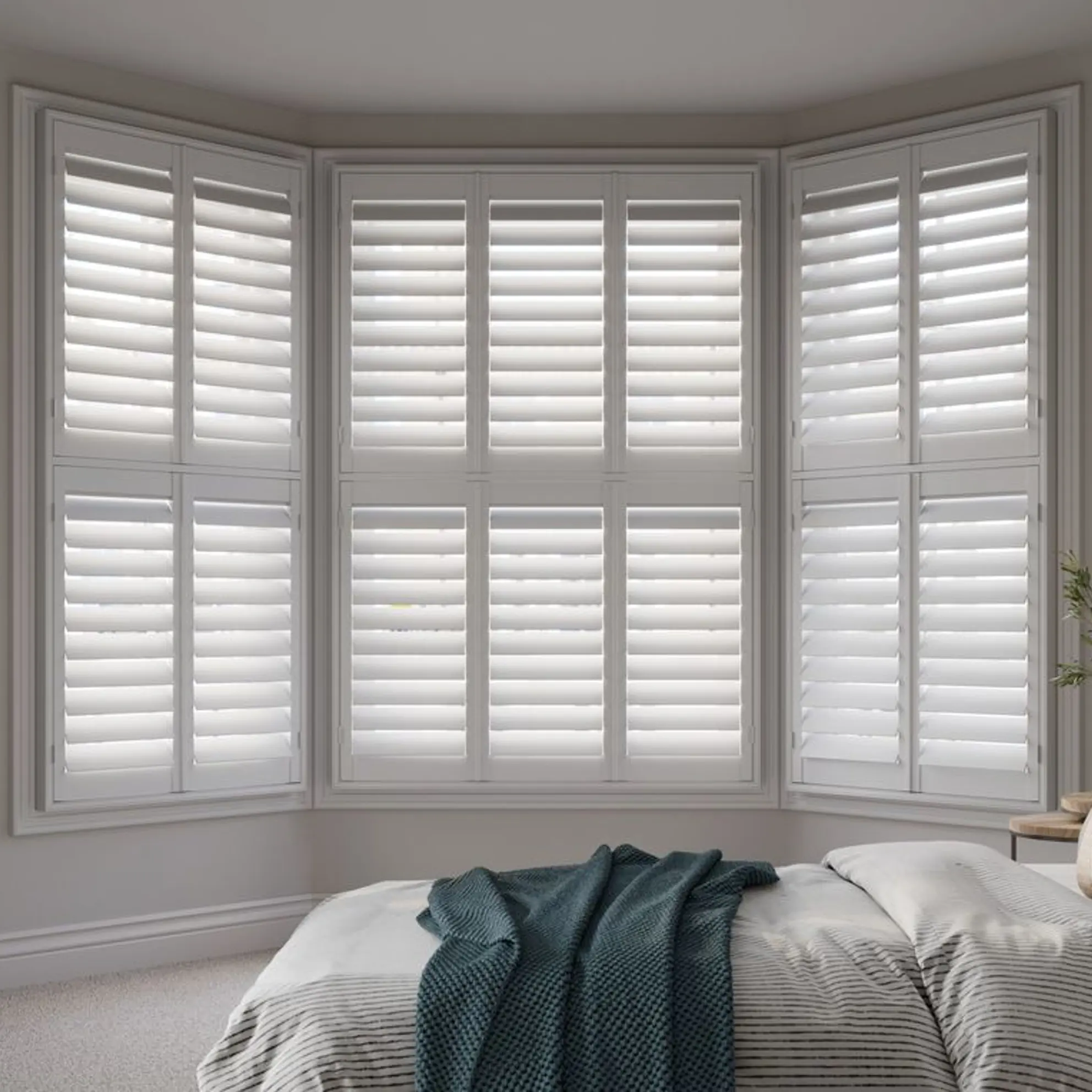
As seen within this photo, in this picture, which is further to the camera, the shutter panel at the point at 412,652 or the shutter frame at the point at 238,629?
the shutter panel at the point at 412,652

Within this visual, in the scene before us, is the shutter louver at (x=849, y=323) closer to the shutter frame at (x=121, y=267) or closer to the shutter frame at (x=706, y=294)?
the shutter frame at (x=706, y=294)

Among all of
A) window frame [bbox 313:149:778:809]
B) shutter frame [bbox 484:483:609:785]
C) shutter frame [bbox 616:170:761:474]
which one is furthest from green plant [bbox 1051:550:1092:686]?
shutter frame [bbox 484:483:609:785]

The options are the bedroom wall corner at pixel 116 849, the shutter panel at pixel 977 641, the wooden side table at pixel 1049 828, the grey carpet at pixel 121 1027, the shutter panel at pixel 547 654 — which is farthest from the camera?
the shutter panel at pixel 547 654

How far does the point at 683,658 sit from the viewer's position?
16.0 ft

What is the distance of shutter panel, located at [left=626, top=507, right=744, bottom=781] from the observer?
4855 millimetres

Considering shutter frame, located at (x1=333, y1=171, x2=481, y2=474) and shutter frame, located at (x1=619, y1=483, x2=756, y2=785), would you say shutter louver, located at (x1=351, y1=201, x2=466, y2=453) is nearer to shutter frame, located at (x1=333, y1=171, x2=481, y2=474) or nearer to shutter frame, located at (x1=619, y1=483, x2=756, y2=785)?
shutter frame, located at (x1=333, y1=171, x2=481, y2=474)

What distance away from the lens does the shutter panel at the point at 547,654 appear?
4.85 metres

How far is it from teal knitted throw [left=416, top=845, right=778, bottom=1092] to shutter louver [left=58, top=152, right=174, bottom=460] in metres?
2.59

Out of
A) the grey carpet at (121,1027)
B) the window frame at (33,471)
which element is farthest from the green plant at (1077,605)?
the window frame at (33,471)

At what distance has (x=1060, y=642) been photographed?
437 cm

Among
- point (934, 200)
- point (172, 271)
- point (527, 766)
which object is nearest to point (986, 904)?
point (527, 766)

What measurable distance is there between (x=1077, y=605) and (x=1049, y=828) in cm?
66

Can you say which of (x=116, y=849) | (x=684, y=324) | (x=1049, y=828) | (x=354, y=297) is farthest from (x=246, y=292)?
(x=1049, y=828)

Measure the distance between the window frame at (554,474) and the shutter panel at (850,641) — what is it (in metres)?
0.15
